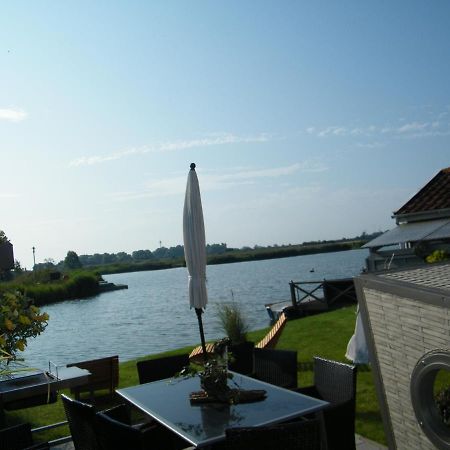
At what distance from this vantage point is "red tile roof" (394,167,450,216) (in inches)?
379

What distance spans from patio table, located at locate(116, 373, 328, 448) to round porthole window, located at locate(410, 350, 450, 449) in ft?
2.07

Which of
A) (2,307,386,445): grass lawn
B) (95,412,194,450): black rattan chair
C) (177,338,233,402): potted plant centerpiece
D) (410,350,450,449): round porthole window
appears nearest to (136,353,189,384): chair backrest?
(177,338,233,402): potted plant centerpiece

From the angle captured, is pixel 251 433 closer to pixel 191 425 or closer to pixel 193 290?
pixel 191 425

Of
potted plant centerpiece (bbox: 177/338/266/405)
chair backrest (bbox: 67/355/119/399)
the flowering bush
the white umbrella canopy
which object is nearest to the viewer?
the flowering bush

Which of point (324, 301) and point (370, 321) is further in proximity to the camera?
point (324, 301)

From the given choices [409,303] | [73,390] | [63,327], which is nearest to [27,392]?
[73,390]

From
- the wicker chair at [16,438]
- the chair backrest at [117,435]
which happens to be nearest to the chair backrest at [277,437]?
the chair backrest at [117,435]

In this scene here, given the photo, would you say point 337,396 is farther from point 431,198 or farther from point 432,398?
point 431,198

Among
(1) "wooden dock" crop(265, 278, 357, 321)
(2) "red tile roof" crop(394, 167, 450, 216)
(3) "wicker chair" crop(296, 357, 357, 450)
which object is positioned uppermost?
(2) "red tile roof" crop(394, 167, 450, 216)

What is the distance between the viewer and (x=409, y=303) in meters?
3.52

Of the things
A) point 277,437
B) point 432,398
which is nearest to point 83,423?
point 277,437

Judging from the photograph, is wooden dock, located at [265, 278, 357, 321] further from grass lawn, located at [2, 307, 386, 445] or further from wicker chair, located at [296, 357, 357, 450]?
wicker chair, located at [296, 357, 357, 450]

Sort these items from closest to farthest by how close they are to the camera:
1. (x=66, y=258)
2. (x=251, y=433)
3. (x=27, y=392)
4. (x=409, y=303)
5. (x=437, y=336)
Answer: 1. (x=251, y=433)
2. (x=437, y=336)
3. (x=409, y=303)
4. (x=27, y=392)
5. (x=66, y=258)

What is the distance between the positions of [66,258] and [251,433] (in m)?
81.8
